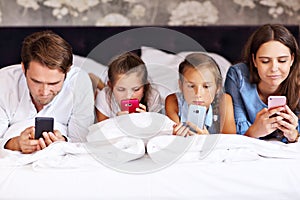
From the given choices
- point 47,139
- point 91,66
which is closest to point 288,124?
point 47,139

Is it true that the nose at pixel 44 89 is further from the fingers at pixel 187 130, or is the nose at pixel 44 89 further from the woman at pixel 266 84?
the woman at pixel 266 84

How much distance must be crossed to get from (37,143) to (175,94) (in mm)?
575

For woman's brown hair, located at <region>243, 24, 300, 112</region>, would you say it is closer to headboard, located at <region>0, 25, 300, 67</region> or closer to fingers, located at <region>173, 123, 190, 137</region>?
fingers, located at <region>173, 123, 190, 137</region>

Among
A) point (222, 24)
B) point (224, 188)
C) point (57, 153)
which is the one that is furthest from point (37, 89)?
point (222, 24)

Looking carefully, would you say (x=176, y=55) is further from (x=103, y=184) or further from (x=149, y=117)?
(x=103, y=184)

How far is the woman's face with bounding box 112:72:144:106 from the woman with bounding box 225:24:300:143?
415mm

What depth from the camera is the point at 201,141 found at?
5.31ft

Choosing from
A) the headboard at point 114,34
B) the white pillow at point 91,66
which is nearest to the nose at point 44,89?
the white pillow at point 91,66

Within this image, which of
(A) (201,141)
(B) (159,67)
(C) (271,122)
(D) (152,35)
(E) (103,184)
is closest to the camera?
(E) (103,184)

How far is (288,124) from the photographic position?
5.67 ft

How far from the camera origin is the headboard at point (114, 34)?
9.32 feet

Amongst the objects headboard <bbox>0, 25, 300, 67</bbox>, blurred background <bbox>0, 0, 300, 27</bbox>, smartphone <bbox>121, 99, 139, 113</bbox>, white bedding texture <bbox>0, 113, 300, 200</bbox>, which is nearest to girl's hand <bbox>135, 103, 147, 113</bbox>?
smartphone <bbox>121, 99, 139, 113</bbox>

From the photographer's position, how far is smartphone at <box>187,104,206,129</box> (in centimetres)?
172

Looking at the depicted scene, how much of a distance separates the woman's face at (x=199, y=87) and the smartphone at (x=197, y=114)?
1.8 inches
